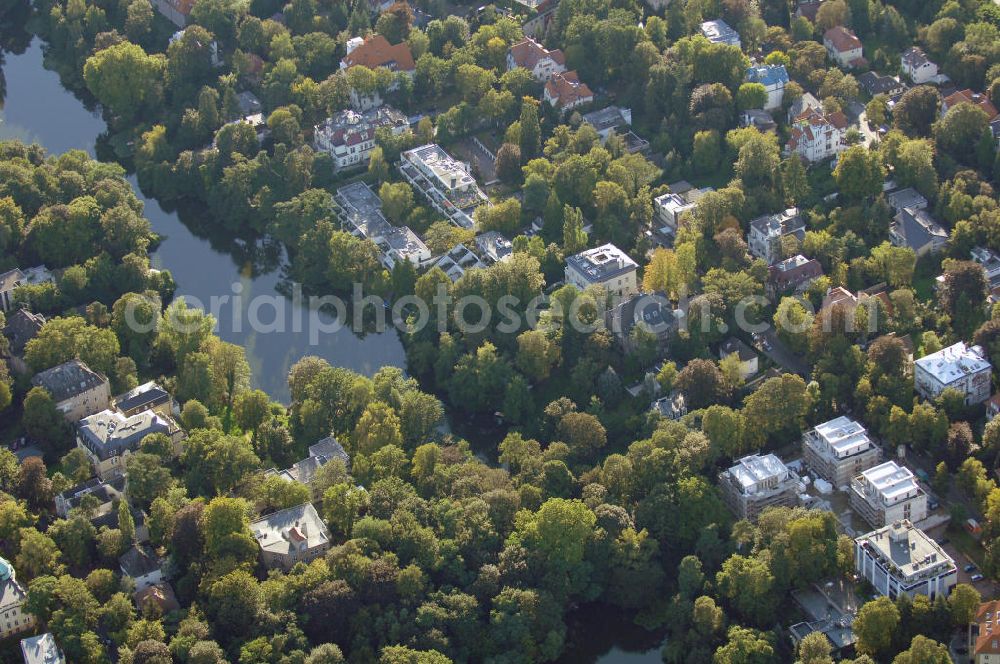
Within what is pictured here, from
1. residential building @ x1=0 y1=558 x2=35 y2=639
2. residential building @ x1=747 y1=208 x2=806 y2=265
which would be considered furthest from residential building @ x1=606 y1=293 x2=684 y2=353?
residential building @ x1=0 y1=558 x2=35 y2=639

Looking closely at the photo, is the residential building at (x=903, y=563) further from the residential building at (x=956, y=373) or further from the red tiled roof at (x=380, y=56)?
the red tiled roof at (x=380, y=56)

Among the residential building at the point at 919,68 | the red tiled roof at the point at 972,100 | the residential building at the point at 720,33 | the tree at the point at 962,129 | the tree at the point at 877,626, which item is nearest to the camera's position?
the tree at the point at 877,626

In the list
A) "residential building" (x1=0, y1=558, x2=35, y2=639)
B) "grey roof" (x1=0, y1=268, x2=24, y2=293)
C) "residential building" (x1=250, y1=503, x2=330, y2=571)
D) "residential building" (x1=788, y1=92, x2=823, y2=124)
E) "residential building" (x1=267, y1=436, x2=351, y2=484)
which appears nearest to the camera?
"residential building" (x1=0, y1=558, x2=35, y2=639)

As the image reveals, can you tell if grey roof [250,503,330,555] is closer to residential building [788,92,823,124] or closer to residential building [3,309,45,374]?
residential building [3,309,45,374]

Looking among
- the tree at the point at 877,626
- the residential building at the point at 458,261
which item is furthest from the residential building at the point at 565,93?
the tree at the point at 877,626

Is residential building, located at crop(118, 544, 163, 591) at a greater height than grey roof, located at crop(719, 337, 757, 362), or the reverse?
residential building, located at crop(118, 544, 163, 591)

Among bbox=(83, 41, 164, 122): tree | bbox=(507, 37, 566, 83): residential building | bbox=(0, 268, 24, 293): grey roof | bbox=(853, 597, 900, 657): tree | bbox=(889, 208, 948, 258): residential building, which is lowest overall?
bbox=(853, 597, 900, 657): tree

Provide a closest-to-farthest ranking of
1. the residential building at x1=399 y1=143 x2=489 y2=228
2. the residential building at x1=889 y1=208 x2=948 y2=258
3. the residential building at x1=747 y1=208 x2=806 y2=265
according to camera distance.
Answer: the residential building at x1=889 y1=208 x2=948 y2=258
the residential building at x1=747 y1=208 x2=806 y2=265
the residential building at x1=399 y1=143 x2=489 y2=228
